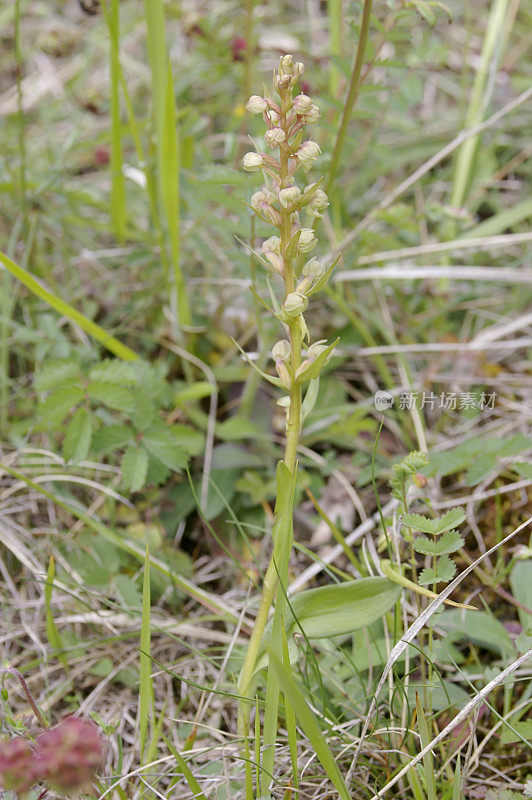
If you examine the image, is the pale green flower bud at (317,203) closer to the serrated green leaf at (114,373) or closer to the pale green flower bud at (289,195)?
the pale green flower bud at (289,195)

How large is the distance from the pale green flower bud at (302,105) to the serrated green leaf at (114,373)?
0.82 metres

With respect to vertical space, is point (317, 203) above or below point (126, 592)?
above

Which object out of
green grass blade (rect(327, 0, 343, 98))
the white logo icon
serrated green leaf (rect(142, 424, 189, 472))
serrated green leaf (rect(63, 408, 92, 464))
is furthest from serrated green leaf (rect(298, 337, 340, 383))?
green grass blade (rect(327, 0, 343, 98))

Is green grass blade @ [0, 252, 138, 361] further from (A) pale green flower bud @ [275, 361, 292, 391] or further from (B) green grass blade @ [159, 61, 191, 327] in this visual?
(A) pale green flower bud @ [275, 361, 292, 391]

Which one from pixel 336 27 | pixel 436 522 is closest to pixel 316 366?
pixel 436 522

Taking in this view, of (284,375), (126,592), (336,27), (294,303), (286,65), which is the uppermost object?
(336,27)

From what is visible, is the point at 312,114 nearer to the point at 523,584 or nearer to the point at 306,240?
the point at 306,240

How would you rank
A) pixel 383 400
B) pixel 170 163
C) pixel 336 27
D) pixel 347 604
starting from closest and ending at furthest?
pixel 347 604, pixel 170 163, pixel 383 400, pixel 336 27

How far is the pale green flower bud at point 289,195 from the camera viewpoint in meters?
1.09

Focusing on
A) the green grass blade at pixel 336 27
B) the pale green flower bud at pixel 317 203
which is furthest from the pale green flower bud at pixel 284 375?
the green grass blade at pixel 336 27

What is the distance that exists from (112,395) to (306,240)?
2.41 ft

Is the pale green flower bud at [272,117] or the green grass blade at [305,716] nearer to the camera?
the green grass blade at [305,716]

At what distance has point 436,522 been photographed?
1186 mm

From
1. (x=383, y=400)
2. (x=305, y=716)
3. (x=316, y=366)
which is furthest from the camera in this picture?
(x=383, y=400)
